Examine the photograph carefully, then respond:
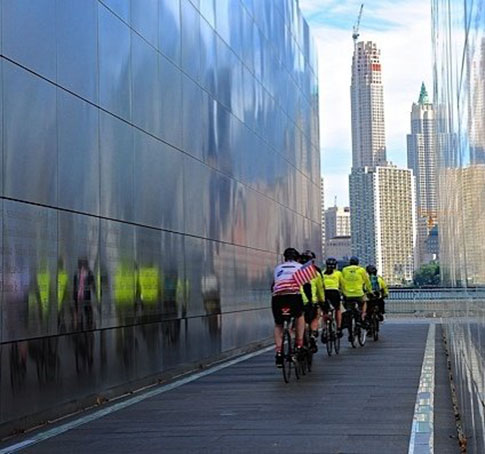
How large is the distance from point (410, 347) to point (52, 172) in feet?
42.3

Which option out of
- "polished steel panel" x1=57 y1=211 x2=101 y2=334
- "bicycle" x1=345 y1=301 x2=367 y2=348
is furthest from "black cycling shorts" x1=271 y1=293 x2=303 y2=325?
"bicycle" x1=345 y1=301 x2=367 y2=348

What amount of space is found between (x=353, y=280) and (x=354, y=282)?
0.16ft

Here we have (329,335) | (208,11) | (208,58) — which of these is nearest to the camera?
(208,58)

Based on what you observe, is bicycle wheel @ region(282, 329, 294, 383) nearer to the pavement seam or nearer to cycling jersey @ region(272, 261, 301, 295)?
cycling jersey @ region(272, 261, 301, 295)

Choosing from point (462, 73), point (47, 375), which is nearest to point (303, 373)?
point (47, 375)

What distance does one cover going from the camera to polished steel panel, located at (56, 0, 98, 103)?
10.2 m

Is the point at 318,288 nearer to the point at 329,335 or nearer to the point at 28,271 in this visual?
the point at 329,335

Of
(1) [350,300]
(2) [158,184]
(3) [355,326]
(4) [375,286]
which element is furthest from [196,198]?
(4) [375,286]

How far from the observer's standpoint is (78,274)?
1067 cm

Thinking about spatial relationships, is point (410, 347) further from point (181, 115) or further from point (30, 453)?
point (30, 453)

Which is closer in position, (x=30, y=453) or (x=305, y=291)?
(x=30, y=453)

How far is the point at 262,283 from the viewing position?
23.2m

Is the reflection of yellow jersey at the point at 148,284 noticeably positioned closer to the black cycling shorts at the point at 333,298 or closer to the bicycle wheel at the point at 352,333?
the black cycling shorts at the point at 333,298

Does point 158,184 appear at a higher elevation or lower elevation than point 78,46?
lower
